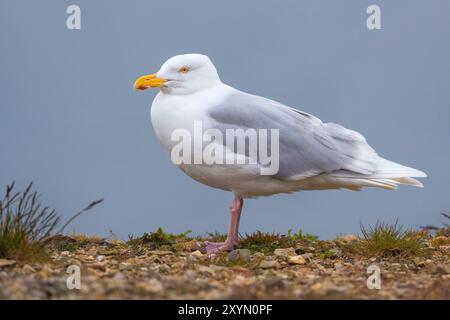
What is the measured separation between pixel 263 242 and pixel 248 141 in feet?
5.46

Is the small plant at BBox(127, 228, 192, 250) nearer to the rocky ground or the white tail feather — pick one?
the rocky ground

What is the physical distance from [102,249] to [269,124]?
2817mm

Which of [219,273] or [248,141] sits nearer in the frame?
[219,273]

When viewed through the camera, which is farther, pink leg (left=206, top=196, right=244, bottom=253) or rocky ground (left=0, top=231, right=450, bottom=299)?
pink leg (left=206, top=196, right=244, bottom=253)

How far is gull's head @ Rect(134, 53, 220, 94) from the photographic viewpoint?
374 inches

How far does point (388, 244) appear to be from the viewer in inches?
379

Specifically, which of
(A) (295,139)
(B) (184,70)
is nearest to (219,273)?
(A) (295,139)

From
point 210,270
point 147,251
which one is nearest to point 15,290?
point 210,270

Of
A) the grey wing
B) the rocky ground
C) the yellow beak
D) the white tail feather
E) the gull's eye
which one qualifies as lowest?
the rocky ground

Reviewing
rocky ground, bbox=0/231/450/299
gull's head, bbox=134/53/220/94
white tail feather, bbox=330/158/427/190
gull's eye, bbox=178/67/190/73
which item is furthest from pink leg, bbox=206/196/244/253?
gull's eye, bbox=178/67/190/73

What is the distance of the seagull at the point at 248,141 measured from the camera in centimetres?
907

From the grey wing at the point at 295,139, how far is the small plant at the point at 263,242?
121 centimetres

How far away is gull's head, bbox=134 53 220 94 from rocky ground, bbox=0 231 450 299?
2044mm

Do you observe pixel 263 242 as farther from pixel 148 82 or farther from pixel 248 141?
pixel 148 82
